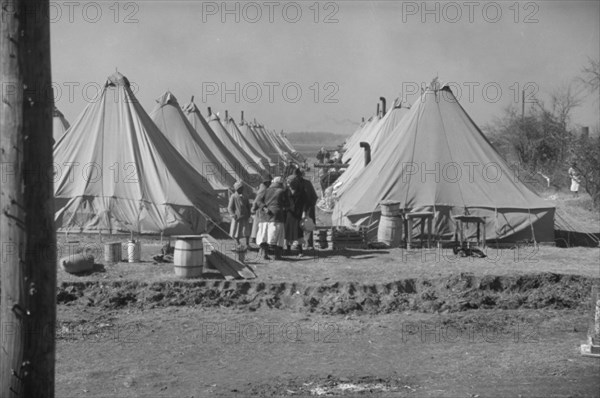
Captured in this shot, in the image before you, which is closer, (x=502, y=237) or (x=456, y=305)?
(x=456, y=305)

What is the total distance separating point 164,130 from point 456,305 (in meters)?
14.2

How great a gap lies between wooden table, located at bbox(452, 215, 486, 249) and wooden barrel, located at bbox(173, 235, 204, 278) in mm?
5348

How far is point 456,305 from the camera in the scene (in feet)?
35.6

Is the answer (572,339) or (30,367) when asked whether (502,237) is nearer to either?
(572,339)

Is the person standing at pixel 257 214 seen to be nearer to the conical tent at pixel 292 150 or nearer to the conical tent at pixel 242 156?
the conical tent at pixel 242 156

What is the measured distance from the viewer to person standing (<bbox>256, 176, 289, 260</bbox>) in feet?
45.0

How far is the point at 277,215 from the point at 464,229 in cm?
450

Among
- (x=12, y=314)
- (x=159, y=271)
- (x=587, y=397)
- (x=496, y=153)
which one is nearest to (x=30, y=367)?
(x=12, y=314)

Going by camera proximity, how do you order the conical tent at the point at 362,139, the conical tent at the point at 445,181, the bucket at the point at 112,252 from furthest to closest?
the conical tent at the point at 362,139 → the conical tent at the point at 445,181 → the bucket at the point at 112,252

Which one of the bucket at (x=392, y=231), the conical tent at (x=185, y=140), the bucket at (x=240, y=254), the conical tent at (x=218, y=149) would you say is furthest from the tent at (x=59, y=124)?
the bucket at (x=240, y=254)

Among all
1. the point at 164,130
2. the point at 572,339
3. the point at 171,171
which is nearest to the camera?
the point at 572,339

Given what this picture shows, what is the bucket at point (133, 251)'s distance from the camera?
1332cm

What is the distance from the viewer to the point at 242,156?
33.2m

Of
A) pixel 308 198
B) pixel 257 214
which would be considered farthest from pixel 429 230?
pixel 257 214
